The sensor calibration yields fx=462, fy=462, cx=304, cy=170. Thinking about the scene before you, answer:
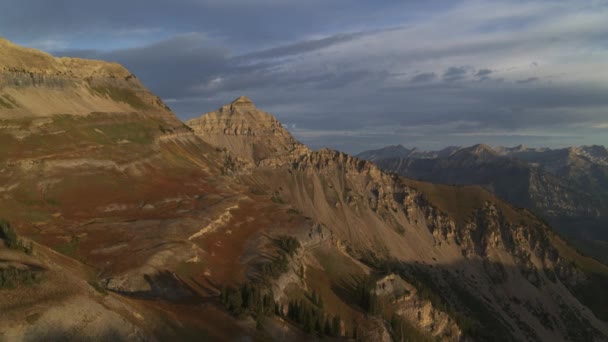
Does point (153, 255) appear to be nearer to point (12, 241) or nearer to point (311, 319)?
point (12, 241)

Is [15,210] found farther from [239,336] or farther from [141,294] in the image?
[239,336]

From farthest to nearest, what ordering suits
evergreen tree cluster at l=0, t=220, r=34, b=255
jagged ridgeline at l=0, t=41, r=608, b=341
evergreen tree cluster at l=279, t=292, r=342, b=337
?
evergreen tree cluster at l=279, t=292, r=342, b=337, evergreen tree cluster at l=0, t=220, r=34, b=255, jagged ridgeline at l=0, t=41, r=608, b=341

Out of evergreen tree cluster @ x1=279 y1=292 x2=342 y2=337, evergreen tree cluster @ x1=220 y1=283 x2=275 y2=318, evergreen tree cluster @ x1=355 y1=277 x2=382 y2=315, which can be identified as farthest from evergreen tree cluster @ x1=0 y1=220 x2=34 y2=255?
evergreen tree cluster @ x1=355 y1=277 x2=382 y2=315

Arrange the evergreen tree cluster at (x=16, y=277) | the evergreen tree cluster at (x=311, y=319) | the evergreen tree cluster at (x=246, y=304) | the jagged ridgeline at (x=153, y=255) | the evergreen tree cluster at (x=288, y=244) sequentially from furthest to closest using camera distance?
the evergreen tree cluster at (x=288, y=244) < the evergreen tree cluster at (x=311, y=319) < the evergreen tree cluster at (x=246, y=304) < the jagged ridgeline at (x=153, y=255) < the evergreen tree cluster at (x=16, y=277)

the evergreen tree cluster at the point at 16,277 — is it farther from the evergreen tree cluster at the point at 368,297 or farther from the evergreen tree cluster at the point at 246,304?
the evergreen tree cluster at the point at 368,297

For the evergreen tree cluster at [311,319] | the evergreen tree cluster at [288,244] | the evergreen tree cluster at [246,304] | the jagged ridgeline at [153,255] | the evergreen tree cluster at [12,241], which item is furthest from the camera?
the evergreen tree cluster at [288,244]

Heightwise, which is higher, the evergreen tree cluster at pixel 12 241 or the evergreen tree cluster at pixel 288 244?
the evergreen tree cluster at pixel 12 241

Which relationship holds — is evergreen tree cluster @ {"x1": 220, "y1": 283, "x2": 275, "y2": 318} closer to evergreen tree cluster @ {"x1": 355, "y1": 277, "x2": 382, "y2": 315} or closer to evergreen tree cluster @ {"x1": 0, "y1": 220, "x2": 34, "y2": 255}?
evergreen tree cluster @ {"x1": 0, "y1": 220, "x2": 34, "y2": 255}

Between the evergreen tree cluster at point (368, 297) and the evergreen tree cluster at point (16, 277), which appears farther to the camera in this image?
the evergreen tree cluster at point (368, 297)

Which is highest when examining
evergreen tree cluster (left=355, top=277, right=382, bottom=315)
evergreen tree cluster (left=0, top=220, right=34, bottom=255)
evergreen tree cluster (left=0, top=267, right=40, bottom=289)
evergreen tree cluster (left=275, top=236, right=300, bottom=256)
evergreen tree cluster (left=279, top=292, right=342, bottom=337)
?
evergreen tree cluster (left=0, top=220, right=34, bottom=255)

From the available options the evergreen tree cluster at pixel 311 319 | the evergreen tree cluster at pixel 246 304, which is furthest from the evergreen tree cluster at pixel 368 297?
the evergreen tree cluster at pixel 246 304

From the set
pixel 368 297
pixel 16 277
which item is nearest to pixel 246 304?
pixel 16 277
